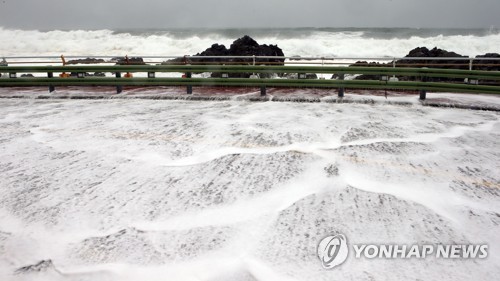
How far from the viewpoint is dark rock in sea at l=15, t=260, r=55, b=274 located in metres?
3.06

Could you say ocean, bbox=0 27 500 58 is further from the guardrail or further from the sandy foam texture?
the sandy foam texture

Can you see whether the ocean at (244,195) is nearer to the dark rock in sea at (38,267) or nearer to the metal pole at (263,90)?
the dark rock in sea at (38,267)

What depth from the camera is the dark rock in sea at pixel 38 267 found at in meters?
3.06

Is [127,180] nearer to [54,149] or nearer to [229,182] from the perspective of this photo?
[229,182]

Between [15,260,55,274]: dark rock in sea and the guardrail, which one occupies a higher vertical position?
the guardrail

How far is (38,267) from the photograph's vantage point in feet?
10.2

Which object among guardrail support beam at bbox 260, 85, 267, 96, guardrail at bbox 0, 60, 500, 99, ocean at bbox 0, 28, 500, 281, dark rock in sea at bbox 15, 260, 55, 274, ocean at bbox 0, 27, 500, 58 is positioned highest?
ocean at bbox 0, 27, 500, 58

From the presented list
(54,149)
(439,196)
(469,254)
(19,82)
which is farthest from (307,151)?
(19,82)

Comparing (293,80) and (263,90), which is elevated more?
(293,80)

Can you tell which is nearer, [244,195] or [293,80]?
[244,195]

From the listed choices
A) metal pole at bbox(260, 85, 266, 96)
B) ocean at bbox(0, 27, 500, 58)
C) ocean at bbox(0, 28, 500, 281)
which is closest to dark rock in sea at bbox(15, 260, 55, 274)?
ocean at bbox(0, 28, 500, 281)

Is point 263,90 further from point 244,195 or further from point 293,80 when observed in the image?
point 244,195

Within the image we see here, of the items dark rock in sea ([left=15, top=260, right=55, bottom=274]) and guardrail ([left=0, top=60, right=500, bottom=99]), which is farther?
guardrail ([left=0, top=60, right=500, bottom=99])

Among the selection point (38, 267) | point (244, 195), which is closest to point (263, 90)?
point (244, 195)
